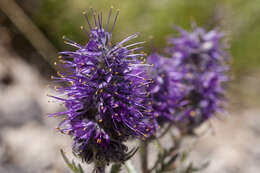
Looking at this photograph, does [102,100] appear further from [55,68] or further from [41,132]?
[55,68]

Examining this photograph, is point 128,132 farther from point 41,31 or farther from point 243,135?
point 243,135

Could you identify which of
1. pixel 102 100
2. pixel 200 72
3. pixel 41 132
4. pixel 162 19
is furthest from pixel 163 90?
pixel 162 19

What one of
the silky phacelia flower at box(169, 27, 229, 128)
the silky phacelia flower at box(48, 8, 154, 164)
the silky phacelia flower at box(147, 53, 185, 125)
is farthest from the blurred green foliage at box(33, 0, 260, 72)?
the silky phacelia flower at box(48, 8, 154, 164)

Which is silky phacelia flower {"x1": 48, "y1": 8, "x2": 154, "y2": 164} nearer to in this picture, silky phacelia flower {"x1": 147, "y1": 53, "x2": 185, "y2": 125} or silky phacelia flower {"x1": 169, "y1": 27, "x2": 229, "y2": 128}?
silky phacelia flower {"x1": 147, "y1": 53, "x2": 185, "y2": 125}

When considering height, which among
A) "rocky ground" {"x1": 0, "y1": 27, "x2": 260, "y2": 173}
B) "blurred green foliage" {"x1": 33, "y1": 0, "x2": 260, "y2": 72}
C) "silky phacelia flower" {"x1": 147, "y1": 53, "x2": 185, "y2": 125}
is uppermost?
"blurred green foliage" {"x1": 33, "y1": 0, "x2": 260, "y2": 72}

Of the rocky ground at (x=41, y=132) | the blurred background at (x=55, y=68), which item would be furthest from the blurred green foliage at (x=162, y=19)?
the rocky ground at (x=41, y=132)

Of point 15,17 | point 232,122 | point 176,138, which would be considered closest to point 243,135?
point 232,122
